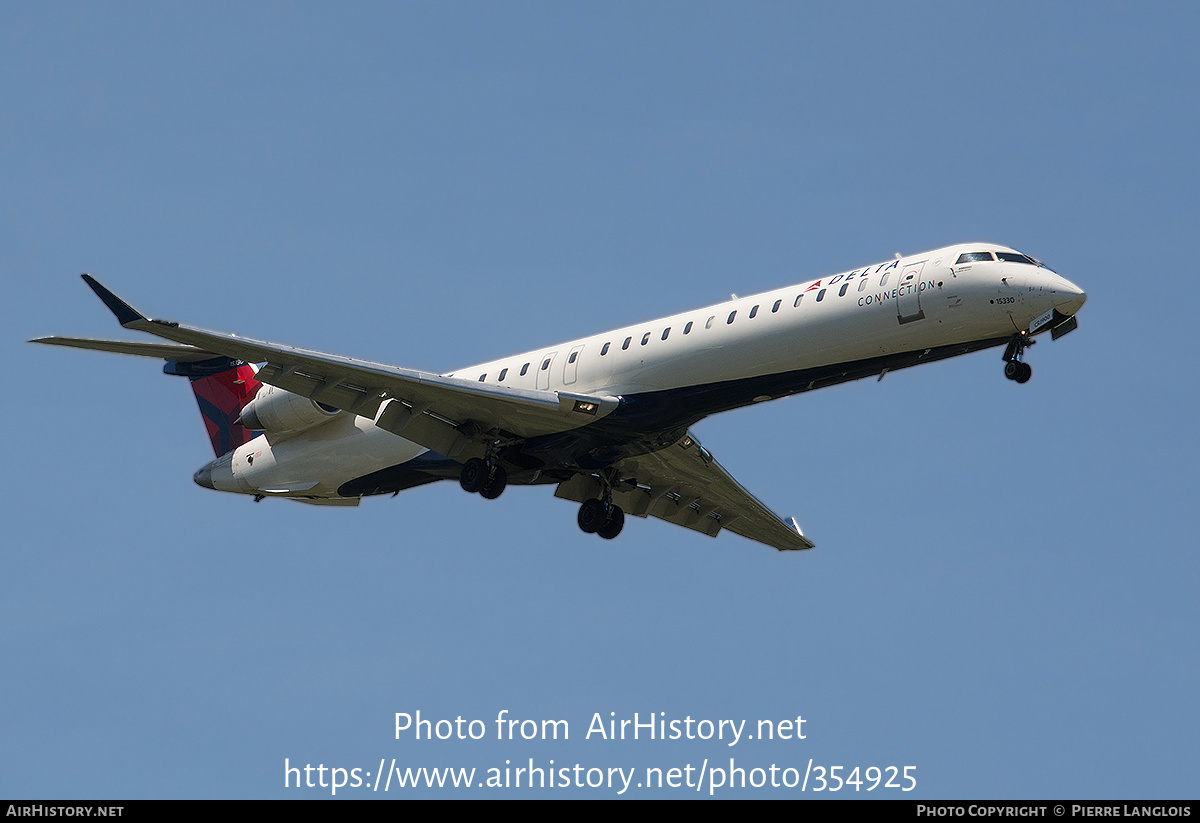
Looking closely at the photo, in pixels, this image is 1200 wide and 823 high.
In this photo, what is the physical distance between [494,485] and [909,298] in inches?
307

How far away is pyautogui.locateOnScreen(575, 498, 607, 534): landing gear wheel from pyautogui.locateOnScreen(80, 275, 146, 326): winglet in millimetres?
9497

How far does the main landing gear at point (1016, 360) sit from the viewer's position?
21.9m

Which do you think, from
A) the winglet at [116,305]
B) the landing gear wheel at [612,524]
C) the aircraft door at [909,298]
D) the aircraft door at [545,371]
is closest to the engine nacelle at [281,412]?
the aircraft door at [545,371]

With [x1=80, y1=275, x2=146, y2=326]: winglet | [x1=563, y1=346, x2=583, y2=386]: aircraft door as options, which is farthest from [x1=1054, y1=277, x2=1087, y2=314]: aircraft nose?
[x1=80, y1=275, x2=146, y2=326]: winglet

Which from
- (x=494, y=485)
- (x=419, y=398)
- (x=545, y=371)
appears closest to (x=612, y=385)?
(x=545, y=371)

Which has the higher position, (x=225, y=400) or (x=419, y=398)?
(x=225, y=400)

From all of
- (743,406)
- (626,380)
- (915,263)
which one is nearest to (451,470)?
(626,380)

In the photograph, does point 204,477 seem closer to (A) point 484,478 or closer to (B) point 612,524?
(A) point 484,478

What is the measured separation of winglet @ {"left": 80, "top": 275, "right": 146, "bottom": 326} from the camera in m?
21.0

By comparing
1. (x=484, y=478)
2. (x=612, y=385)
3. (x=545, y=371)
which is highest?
(x=545, y=371)

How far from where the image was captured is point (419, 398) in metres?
24.7

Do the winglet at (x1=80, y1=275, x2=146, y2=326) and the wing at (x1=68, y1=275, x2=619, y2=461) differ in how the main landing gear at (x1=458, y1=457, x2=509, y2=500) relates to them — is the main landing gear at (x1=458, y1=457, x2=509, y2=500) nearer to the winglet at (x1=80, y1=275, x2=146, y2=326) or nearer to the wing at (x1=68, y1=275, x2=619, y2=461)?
the wing at (x1=68, y1=275, x2=619, y2=461)

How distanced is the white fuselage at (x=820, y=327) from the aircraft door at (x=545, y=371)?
0.02 metres

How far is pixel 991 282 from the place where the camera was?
72.1ft
